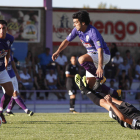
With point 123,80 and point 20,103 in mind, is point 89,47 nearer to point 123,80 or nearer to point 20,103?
point 20,103

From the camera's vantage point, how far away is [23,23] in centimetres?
1823

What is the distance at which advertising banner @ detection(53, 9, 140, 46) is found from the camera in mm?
18609

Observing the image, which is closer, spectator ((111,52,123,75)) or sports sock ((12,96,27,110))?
sports sock ((12,96,27,110))

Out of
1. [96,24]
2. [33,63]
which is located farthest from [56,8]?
[33,63]

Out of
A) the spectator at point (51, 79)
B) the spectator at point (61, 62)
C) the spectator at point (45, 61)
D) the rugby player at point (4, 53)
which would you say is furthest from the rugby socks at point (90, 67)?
the spectator at point (61, 62)

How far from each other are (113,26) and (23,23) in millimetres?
5090

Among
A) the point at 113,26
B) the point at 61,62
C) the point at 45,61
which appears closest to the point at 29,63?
the point at 45,61

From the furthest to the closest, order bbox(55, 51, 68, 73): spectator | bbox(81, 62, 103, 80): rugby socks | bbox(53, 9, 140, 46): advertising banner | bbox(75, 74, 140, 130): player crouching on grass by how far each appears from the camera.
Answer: bbox(53, 9, 140, 46): advertising banner → bbox(55, 51, 68, 73): spectator → bbox(81, 62, 103, 80): rugby socks → bbox(75, 74, 140, 130): player crouching on grass

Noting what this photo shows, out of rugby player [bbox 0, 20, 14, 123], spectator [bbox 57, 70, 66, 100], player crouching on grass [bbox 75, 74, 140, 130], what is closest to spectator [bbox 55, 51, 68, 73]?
spectator [bbox 57, 70, 66, 100]

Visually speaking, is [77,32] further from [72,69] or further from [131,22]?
[131,22]

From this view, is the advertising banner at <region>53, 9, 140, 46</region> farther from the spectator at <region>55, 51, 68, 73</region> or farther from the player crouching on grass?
the player crouching on grass

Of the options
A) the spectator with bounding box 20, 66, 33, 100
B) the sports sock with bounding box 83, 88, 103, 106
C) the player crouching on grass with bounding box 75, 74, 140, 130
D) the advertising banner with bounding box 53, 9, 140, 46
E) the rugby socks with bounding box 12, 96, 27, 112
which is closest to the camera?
the player crouching on grass with bounding box 75, 74, 140, 130

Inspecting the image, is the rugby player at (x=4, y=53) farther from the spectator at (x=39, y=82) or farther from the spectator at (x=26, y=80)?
the spectator at (x=39, y=82)

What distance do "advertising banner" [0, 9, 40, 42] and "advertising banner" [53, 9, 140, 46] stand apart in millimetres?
1049
